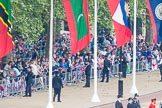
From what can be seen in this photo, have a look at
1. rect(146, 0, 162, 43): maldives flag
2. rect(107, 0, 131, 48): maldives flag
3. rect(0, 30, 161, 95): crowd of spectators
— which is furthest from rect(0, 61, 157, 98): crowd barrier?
rect(146, 0, 162, 43): maldives flag

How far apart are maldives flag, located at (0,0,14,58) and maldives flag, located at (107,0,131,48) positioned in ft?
20.9

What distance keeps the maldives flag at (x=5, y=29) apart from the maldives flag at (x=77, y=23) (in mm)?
2838

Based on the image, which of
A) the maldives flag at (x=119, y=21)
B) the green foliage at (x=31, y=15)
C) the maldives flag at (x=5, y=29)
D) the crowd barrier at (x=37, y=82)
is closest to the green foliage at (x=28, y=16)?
the green foliage at (x=31, y=15)

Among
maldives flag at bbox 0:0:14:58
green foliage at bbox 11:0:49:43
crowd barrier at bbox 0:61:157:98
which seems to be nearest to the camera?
maldives flag at bbox 0:0:14:58

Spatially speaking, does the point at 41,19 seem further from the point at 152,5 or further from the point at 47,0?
the point at 152,5

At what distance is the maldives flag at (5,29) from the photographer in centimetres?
2800

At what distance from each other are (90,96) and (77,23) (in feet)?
28.2

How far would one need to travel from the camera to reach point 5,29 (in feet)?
92.9

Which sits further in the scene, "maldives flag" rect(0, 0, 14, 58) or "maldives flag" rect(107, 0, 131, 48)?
"maldives flag" rect(107, 0, 131, 48)

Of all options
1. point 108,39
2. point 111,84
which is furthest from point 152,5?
point 108,39

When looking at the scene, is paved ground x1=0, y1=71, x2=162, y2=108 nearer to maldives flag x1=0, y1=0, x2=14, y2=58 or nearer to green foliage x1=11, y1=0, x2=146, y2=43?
green foliage x1=11, y1=0, x2=146, y2=43

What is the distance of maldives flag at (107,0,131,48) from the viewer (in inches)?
1329

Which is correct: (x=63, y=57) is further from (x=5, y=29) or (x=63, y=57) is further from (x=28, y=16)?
(x=5, y=29)

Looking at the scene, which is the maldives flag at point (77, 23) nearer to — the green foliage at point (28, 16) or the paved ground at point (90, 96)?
the paved ground at point (90, 96)
